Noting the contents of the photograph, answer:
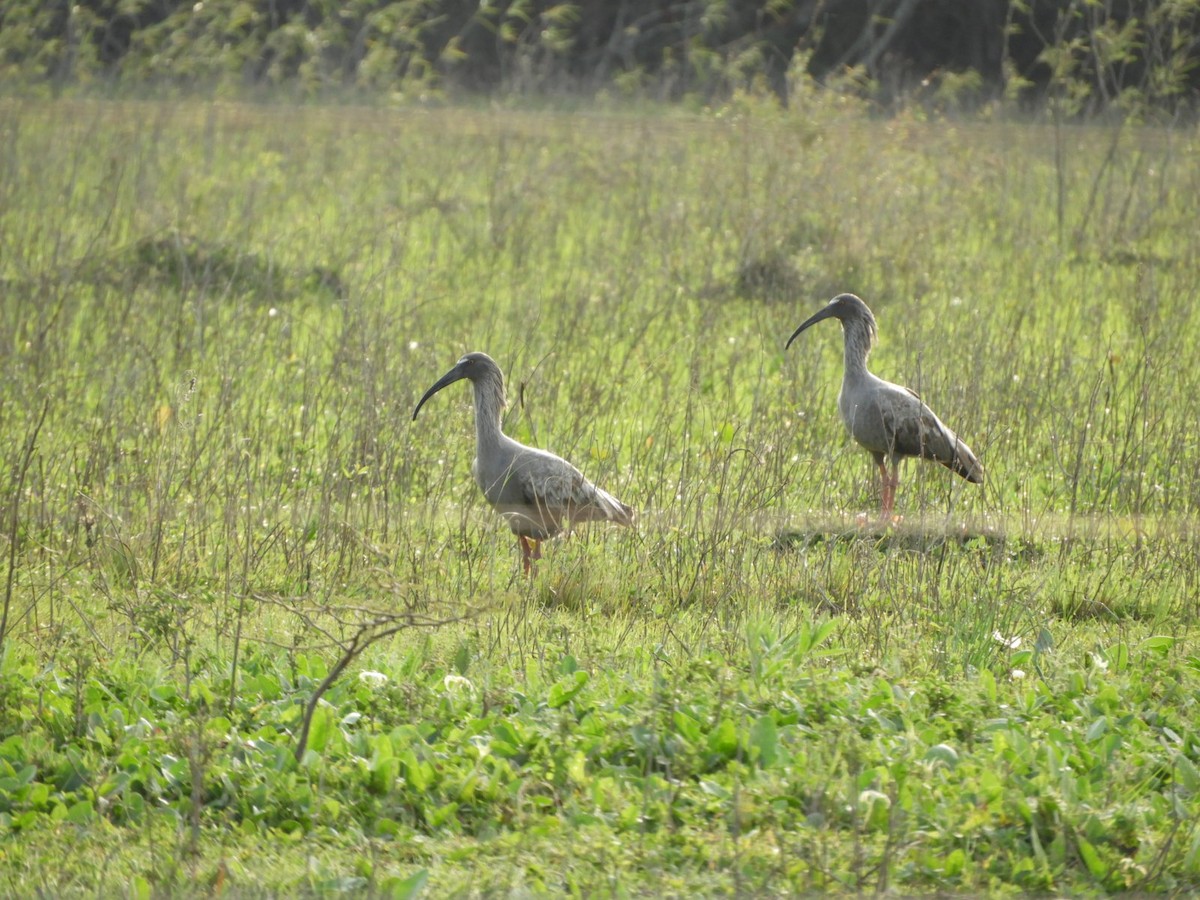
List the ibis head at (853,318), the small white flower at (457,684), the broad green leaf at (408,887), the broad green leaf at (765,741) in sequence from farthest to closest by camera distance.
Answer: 1. the ibis head at (853,318)
2. the small white flower at (457,684)
3. the broad green leaf at (765,741)
4. the broad green leaf at (408,887)

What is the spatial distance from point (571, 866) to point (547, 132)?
1435 cm

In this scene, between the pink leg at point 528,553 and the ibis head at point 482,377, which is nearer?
the pink leg at point 528,553

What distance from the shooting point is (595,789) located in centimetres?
352

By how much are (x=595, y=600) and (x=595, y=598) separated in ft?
0.03

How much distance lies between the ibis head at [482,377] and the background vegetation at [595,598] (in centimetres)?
36

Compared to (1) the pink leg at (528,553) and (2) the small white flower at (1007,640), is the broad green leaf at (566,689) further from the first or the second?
(2) the small white flower at (1007,640)

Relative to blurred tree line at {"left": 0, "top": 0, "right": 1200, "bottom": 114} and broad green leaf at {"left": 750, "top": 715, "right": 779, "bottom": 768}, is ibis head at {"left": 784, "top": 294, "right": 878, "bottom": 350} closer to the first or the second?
broad green leaf at {"left": 750, "top": 715, "right": 779, "bottom": 768}

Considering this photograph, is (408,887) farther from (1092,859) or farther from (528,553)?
(528,553)

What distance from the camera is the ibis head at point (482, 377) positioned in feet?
19.5

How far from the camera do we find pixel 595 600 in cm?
512

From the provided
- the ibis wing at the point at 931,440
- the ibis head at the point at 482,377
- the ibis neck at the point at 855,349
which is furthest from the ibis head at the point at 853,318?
the ibis head at the point at 482,377

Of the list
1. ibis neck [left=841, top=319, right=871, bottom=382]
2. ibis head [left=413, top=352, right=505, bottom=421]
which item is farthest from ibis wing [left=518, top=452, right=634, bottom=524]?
ibis neck [left=841, top=319, right=871, bottom=382]

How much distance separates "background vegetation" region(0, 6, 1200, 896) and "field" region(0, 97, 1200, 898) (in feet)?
0.06

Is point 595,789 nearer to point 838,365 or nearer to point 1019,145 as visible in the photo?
point 838,365
